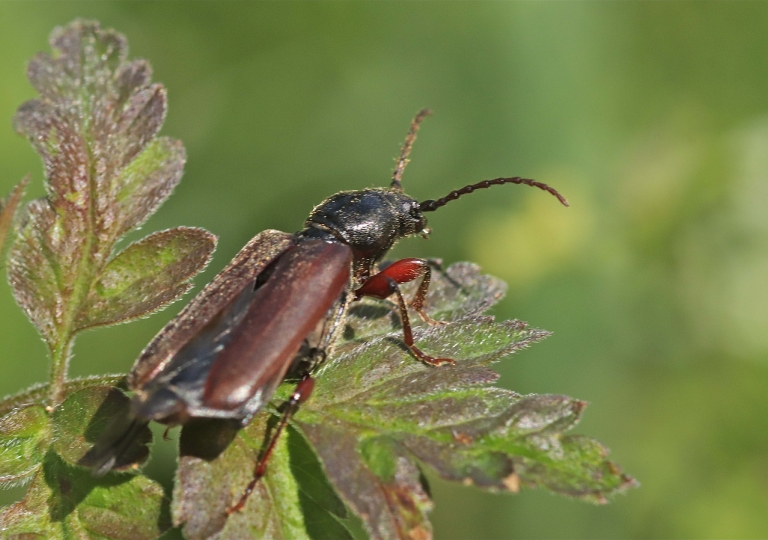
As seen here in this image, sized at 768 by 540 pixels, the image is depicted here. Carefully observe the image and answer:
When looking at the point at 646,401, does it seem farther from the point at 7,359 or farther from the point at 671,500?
the point at 7,359

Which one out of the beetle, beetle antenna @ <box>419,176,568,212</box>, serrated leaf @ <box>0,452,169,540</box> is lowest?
serrated leaf @ <box>0,452,169,540</box>

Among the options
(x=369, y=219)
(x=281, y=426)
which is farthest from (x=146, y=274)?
(x=369, y=219)

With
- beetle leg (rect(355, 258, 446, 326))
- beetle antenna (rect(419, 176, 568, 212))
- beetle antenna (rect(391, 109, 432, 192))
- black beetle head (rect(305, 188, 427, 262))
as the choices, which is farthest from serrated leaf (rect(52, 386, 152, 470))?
beetle antenna (rect(391, 109, 432, 192))

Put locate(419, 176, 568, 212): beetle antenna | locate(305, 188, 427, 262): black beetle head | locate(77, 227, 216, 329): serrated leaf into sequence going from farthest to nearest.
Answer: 1. locate(419, 176, 568, 212): beetle antenna
2. locate(305, 188, 427, 262): black beetle head
3. locate(77, 227, 216, 329): serrated leaf

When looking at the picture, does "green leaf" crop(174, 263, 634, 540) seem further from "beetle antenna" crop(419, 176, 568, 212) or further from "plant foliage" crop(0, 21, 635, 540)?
"beetle antenna" crop(419, 176, 568, 212)

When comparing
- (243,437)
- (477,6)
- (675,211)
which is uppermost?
(477,6)

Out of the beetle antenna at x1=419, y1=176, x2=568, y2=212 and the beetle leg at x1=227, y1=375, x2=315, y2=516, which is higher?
the beetle antenna at x1=419, y1=176, x2=568, y2=212

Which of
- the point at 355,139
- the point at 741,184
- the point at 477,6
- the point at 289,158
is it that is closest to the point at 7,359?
the point at 289,158
